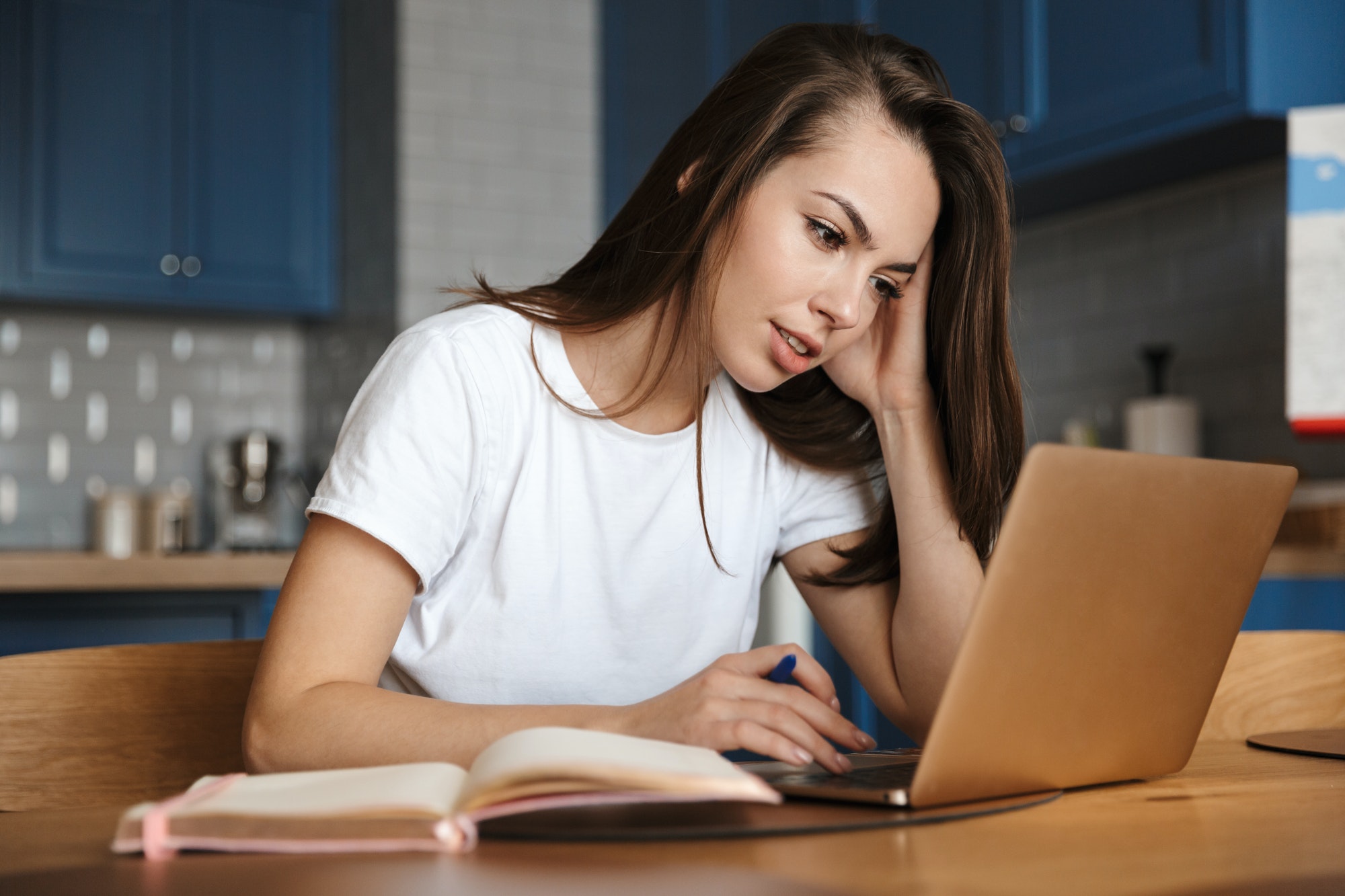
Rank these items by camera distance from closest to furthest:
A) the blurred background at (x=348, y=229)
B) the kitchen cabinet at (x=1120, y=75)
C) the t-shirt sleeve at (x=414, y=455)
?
the t-shirt sleeve at (x=414, y=455)
the kitchen cabinet at (x=1120, y=75)
the blurred background at (x=348, y=229)

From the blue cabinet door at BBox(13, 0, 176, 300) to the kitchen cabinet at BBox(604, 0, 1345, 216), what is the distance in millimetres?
1788

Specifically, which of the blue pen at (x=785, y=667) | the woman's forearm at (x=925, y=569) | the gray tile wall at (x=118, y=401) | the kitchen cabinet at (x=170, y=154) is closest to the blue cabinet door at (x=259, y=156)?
the kitchen cabinet at (x=170, y=154)

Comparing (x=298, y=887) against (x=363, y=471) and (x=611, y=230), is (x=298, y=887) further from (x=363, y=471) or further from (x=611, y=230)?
(x=611, y=230)

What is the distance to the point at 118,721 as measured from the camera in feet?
3.42

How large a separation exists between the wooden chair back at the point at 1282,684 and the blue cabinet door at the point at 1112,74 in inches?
51.1

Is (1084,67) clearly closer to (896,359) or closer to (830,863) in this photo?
(896,359)

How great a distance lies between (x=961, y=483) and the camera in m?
1.27

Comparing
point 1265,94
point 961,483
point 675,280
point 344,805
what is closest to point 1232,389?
point 1265,94

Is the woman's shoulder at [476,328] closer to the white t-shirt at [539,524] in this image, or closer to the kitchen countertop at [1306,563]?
the white t-shirt at [539,524]

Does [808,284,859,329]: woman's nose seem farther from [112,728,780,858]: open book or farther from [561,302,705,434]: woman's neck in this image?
[112,728,780,858]: open book

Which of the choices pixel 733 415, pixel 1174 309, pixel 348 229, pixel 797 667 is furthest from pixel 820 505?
pixel 348 229

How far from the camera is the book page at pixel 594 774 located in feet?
1.85

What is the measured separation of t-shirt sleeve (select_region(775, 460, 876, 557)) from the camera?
1388 millimetres

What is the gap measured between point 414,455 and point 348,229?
3.07 m
